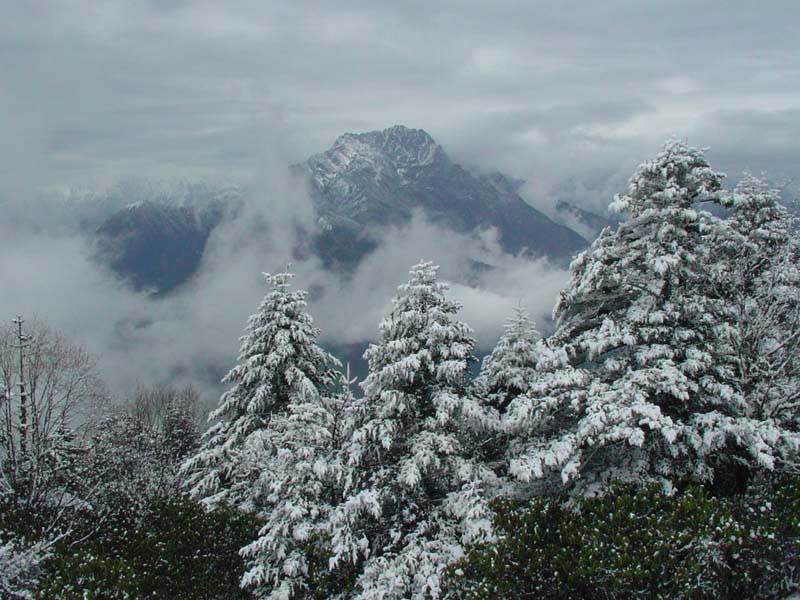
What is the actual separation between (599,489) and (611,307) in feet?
16.4

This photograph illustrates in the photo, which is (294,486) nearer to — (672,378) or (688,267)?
(672,378)

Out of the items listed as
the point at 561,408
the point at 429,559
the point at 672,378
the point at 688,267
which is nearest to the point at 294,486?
the point at 429,559

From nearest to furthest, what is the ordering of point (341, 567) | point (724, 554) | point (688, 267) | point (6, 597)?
point (724, 554)
point (6, 597)
point (341, 567)
point (688, 267)

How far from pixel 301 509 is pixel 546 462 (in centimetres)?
561

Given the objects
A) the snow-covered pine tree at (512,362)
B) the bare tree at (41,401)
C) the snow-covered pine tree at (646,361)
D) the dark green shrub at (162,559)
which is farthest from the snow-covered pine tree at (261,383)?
the snow-covered pine tree at (646,361)

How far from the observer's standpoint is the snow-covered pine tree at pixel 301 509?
12617 mm

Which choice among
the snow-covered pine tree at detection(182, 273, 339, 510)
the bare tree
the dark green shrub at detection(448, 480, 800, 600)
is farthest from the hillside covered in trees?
the bare tree

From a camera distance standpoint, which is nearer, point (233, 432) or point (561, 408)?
point (561, 408)

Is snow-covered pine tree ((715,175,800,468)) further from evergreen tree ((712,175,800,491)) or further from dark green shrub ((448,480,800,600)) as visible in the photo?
dark green shrub ((448,480,800,600))

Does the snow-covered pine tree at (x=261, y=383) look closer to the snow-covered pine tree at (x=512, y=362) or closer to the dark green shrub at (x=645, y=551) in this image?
the snow-covered pine tree at (x=512, y=362)

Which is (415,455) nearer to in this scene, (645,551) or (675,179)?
(645,551)

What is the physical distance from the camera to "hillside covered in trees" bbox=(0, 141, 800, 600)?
9820mm

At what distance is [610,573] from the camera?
9.06m

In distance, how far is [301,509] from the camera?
1295 cm
